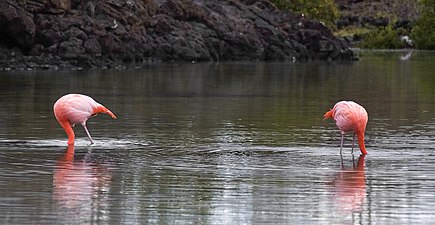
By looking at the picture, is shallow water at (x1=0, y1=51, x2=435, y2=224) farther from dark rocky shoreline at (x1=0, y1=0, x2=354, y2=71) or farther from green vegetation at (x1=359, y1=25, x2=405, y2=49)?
green vegetation at (x1=359, y1=25, x2=405, y2=49)

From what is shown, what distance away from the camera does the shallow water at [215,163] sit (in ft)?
35.8

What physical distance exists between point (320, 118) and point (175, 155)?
7.31 meters

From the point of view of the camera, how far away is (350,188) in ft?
41.5

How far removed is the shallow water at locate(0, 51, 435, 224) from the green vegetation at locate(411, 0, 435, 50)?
58.5m

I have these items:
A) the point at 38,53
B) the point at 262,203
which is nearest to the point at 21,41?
the point at 38,53

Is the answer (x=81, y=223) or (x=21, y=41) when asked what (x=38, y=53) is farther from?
(x=81, y=223)

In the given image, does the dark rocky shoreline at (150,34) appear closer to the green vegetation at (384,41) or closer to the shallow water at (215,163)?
the shallow water at (215,163)

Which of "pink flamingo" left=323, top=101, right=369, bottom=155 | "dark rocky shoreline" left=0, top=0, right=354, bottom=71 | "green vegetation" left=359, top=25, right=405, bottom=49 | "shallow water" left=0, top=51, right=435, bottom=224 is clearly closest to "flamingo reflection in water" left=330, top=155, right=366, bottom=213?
"shallow water" left=0, top=51, right=435, bottom=224

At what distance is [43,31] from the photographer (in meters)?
50.5

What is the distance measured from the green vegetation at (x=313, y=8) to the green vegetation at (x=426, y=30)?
24.3ft

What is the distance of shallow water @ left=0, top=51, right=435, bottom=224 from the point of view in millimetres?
10906

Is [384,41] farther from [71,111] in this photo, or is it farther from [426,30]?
[71,111]

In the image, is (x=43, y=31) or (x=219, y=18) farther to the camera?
(x=219, y=18)

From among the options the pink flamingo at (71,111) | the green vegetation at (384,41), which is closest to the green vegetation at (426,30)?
the green vegetation at (384,41)
